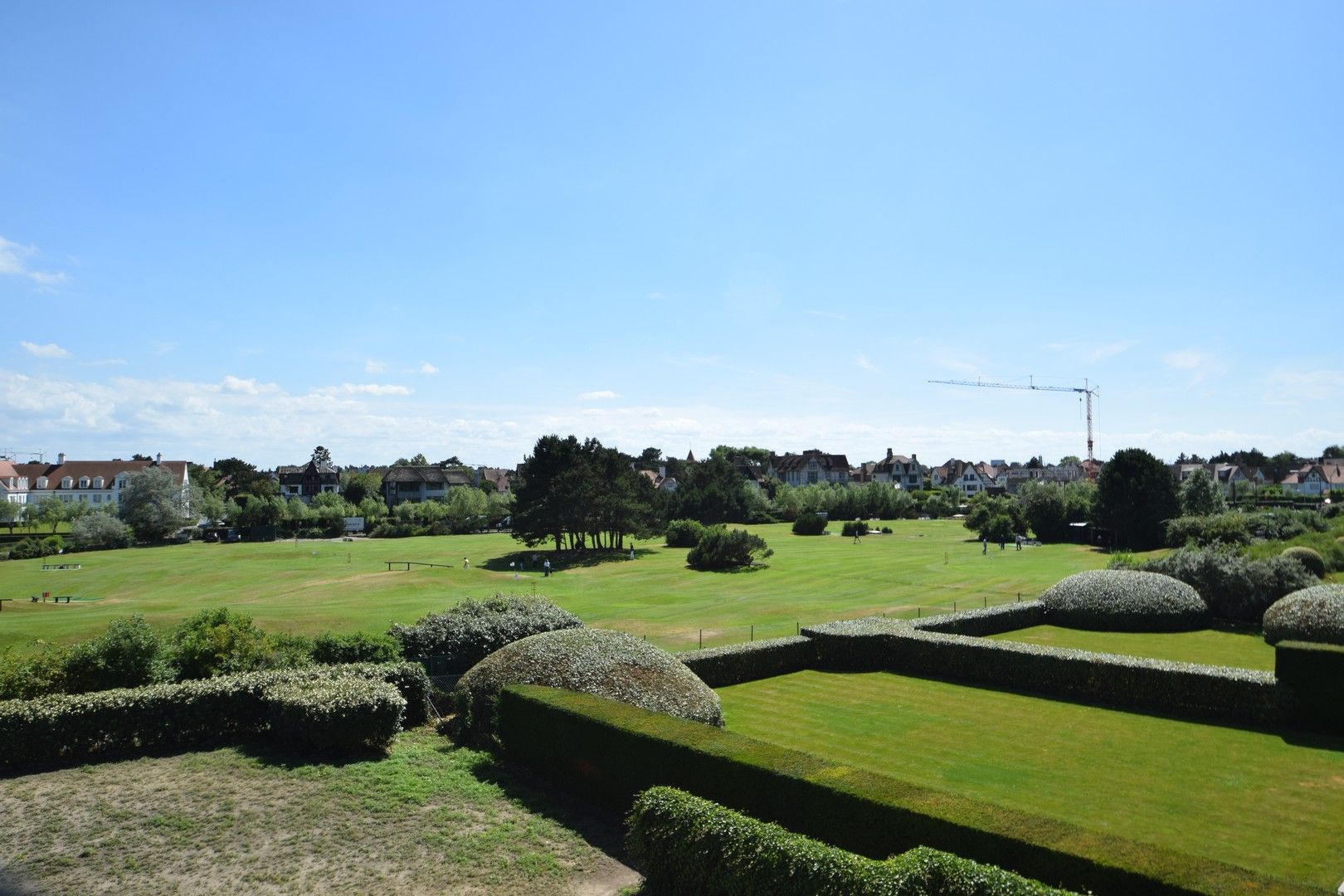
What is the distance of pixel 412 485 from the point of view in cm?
14050

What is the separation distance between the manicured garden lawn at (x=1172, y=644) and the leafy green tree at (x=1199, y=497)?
38.7 meters

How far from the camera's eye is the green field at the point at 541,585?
3859 centimetres

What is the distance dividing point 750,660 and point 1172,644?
58.8ft

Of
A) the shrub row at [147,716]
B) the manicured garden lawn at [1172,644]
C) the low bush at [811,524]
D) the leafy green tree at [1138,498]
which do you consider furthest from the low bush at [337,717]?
the low bush at [811,524]

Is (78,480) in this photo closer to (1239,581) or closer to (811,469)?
(811,469)

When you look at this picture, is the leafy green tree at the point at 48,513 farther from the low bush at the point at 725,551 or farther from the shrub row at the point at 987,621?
the shrub row at the point at 987,621

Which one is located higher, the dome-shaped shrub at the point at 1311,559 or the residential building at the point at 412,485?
the residential building at the point at 412,485

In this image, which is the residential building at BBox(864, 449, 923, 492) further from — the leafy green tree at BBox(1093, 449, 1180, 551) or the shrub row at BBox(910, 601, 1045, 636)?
the shrub row at BBox(910, 601, 1045, 636)

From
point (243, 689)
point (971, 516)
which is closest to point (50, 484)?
point (971, 516)

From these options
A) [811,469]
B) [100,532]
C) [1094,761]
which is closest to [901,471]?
[811,469]

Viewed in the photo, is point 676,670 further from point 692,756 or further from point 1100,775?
point 1100,775

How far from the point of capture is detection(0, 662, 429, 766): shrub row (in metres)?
16.2

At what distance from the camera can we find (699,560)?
2539 inches

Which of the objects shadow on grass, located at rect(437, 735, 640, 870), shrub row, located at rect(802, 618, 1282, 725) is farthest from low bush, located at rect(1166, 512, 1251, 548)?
shadow on grass, located at rect(437, 735, 640, 870)
